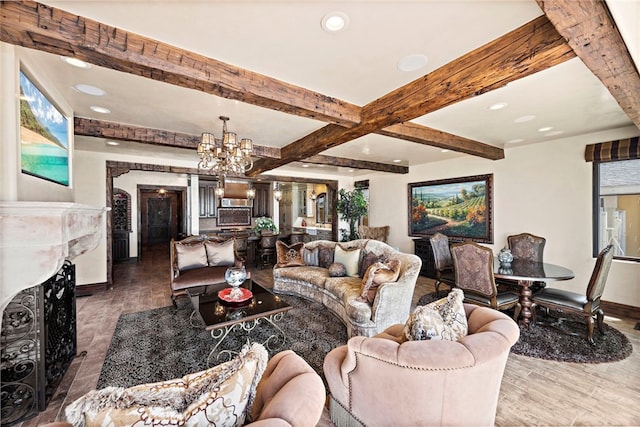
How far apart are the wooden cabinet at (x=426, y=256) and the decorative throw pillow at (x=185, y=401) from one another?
17.6 ft

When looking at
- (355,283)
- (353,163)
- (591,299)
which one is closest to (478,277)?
(591,299)

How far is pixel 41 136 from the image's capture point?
2.09m

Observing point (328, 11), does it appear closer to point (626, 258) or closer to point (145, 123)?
point (145, 123)

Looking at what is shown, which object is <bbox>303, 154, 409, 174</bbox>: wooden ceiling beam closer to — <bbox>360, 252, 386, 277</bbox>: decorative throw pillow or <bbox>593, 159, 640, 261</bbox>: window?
<bbox>360, 252, 386, 277</bbox>: decorative throw pillow

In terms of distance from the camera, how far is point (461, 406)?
4.46ft

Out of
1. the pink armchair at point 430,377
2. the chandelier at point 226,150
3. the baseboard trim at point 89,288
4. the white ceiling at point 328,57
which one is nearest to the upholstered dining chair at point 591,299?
the white ceiling at point 328,57

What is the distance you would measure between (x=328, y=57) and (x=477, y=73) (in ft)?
3.54

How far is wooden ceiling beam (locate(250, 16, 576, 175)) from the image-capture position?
5.20 feet

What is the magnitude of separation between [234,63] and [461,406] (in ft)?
8.79

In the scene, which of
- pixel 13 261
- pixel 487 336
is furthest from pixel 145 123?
pixel 487 336

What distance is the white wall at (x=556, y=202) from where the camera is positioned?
12.1ft

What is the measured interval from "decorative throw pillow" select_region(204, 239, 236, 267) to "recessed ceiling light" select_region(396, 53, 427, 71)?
384 cm

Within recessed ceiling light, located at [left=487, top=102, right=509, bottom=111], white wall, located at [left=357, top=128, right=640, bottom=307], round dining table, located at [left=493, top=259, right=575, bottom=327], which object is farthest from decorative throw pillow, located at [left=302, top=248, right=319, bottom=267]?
white wall, located at [left=357, top=128, right=640, bottom=307]

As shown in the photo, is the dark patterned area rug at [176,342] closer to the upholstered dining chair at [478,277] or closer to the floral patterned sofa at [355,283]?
the floral patterned sofa at [355,283]
